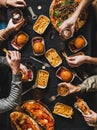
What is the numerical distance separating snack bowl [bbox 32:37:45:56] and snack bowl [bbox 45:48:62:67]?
4 cm

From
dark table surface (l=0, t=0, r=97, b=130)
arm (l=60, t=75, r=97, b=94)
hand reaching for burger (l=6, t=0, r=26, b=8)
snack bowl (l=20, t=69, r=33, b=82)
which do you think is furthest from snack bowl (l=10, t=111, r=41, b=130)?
hand reaching for burger (l=6, t=0, r=26, b=8)

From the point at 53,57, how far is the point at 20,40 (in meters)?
0.23

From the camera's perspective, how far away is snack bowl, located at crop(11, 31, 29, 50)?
2262mm

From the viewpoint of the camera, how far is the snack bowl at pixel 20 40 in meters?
2.26

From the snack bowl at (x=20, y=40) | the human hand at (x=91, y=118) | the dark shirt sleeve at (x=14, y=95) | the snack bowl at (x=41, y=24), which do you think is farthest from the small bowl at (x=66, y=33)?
the human hand at (x=91, y=118)

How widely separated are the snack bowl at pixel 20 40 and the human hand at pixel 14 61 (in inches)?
4.6

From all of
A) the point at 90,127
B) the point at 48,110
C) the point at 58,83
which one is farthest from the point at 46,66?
the point at 90,127

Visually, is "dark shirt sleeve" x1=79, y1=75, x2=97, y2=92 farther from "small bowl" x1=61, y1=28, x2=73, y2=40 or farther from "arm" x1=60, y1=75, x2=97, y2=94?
"small bowl" x1=61, y1=28, x2=73, y2=40

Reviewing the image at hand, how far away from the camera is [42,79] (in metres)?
2.28

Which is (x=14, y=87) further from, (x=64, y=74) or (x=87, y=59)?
(x=87, y=59)

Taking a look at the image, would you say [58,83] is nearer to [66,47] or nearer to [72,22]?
[66,47]

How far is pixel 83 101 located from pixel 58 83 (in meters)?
0.19

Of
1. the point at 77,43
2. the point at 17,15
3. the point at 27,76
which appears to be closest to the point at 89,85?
the point at 77,43

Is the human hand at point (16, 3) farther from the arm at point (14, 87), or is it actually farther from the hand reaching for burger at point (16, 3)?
the arm at point (14, 87)
